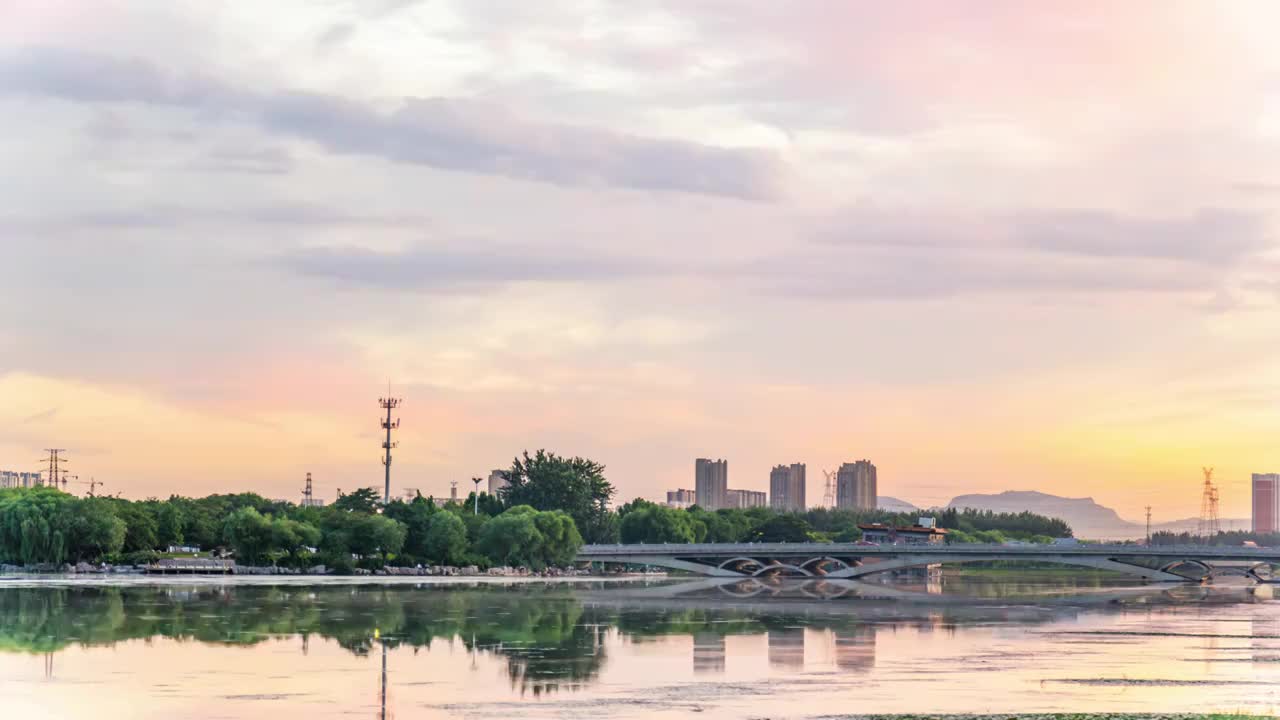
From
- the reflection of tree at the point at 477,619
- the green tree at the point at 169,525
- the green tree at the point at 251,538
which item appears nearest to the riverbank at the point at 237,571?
the green tree at the point at 251,538

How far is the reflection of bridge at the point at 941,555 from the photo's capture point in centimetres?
18150

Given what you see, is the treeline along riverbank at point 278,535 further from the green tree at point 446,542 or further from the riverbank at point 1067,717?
the riverbank at point 1067,717

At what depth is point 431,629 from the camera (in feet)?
261

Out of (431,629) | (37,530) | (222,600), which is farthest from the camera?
(37,530)

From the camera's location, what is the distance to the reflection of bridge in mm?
181500

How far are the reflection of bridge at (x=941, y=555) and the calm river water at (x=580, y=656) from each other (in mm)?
60926

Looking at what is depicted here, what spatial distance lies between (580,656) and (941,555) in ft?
399

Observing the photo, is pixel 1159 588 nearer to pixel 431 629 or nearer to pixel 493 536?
pixel 493 536

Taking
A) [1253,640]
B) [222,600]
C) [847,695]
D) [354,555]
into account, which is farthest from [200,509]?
[847,695]

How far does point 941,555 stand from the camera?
599ft

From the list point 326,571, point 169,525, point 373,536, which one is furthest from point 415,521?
point 169,525

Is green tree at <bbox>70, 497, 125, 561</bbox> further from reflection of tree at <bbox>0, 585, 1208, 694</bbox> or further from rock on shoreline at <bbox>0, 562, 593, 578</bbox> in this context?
reflection of tree at <bbox>0, 585, 1208, 694</bbox>

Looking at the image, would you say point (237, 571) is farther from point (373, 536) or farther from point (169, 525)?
point (169, 525)

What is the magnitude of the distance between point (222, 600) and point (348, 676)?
1859 inches
